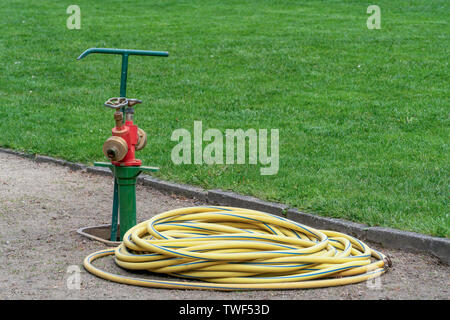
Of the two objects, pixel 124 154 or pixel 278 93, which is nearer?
pixel 124 154

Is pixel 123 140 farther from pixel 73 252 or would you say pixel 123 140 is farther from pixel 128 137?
pixel 73 252

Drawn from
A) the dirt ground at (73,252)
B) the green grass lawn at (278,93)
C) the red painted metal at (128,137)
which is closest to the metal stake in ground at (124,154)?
the red painted metal at (128,137)

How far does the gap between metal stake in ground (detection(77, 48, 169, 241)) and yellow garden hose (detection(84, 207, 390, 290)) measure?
0.39 meters

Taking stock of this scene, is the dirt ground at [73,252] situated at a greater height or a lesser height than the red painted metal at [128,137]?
lesser

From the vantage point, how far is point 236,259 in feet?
12.6

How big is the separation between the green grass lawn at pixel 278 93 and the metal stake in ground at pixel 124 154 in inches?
53.7

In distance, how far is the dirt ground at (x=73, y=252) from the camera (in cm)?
373

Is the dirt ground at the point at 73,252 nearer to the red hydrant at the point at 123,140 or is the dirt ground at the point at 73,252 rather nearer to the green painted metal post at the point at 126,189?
the green painted metal post at the point at 126,189

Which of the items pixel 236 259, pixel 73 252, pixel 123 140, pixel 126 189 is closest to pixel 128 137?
pixel 123 140

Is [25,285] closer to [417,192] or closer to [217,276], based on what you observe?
[217,276]

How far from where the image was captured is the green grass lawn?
18.9 ft

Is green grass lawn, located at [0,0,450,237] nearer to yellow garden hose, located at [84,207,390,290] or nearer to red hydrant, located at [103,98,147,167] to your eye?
yellow garden hose, located at [84,207,390,290]

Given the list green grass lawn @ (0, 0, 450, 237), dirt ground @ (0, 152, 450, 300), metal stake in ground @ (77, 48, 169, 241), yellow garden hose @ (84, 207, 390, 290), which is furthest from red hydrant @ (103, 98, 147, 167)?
green grass lawn @ (0, 0, 450, 237)

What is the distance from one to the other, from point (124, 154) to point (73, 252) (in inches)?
31.8
